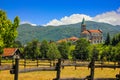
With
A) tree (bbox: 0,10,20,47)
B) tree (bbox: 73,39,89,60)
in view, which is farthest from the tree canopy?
tree (bbox: 73,39,89,60)

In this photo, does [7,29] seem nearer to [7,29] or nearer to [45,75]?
[7,29]

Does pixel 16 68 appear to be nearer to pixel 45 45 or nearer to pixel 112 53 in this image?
pixel 112 53

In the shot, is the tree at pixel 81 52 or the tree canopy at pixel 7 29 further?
the tree at pixel 81 52

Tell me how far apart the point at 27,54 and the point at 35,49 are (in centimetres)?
396

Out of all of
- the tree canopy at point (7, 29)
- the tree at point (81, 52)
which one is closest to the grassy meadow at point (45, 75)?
the tree canopy at point (7, 29)

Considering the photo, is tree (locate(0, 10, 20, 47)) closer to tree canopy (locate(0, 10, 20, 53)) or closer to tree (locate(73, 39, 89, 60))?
tree canopy (locate(0, 10, 20, 53))

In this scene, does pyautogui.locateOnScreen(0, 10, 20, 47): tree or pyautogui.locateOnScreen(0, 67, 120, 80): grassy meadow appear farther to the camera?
pyautogui.locateOnScreen(0, 10, 20, 47): tree

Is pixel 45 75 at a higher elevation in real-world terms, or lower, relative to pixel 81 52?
lower

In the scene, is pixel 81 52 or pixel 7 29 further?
pixel 81 52

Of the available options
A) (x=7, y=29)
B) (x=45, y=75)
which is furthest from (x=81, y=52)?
(x=45, y=75)

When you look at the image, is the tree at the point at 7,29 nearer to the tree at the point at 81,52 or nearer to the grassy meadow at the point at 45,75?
the grassy meadow at the point at 45,75

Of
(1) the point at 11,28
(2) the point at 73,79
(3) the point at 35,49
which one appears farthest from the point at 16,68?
(3) the point at 35,49

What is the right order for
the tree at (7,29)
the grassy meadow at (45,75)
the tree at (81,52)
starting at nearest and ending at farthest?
the grassy meadow at (45,75) → the tree at (7,29) → the tree at (81,52)

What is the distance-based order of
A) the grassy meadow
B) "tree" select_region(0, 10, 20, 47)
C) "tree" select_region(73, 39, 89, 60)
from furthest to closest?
"tree" select_region(73, 39, 89, 60)
"tree" select_region(0, 10, 20, 47)
the grassy meadow
